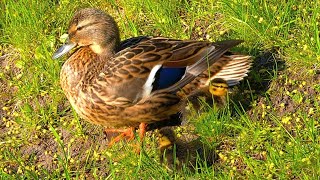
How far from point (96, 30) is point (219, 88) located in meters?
0.96

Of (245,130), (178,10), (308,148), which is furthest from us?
(178,10)

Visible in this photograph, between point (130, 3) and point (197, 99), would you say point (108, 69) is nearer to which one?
point (197, 99)

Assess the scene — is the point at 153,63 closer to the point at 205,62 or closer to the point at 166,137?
the point at 205,62

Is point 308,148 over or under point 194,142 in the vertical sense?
over

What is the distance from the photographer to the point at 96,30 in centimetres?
488

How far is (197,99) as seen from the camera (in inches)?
189

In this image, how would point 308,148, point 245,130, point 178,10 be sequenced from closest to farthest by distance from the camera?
point 308,148, point 245,130, point 178,10

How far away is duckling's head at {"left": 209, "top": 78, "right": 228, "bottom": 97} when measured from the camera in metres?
4.80

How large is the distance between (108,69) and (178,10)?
1.14m

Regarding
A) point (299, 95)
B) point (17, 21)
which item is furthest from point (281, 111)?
point (17, 21)

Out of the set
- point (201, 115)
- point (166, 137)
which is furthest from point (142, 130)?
point (201, 115)

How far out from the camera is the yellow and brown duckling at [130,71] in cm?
467

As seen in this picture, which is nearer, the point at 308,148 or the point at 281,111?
the point at 308,148

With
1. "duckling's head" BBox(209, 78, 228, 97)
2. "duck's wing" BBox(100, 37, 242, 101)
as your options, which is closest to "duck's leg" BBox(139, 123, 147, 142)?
"duck's wing" BBox(100, 37, 242, 101)
